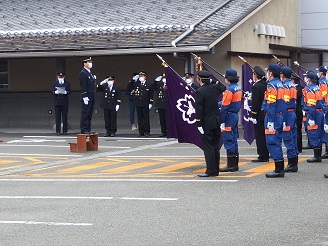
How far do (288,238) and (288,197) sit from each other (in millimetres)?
3253

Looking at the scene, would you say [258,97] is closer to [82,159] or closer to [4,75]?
[82,159]

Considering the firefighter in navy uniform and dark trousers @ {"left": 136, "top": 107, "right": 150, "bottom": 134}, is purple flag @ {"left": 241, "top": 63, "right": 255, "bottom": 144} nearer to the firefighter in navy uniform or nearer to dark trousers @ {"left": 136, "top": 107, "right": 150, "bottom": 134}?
the firefighter in navy uniform

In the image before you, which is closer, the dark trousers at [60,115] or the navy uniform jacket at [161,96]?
the navy uniform jacket at [161,96]

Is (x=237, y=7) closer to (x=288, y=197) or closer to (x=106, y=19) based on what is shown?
(x=106, y=19)

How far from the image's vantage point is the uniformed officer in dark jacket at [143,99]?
27703mm

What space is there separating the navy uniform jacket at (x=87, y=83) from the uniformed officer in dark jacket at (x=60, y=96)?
4.01m

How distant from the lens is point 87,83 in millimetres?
24141

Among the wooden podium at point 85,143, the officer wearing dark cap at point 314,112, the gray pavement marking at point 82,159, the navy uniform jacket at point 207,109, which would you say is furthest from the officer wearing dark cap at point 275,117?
the wooden podium at point 85,143

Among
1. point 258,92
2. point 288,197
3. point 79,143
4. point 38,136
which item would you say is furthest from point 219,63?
point 288,197

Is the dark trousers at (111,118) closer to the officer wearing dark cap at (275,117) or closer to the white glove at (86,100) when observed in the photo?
the white glove at (86,100)

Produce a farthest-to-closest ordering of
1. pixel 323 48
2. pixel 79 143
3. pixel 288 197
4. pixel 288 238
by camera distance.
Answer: pixel 323 48
pixel 79 143
pixel 288 197
pixel 288 238

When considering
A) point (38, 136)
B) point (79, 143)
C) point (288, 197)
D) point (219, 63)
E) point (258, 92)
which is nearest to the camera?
point (288, 197)

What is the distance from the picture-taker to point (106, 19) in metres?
31.8

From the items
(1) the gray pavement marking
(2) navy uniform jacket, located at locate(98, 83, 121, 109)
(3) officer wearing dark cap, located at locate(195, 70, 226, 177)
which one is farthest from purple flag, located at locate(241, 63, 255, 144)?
(2) navy uniform jacket, located at locate(98, 83, 121, 109)
